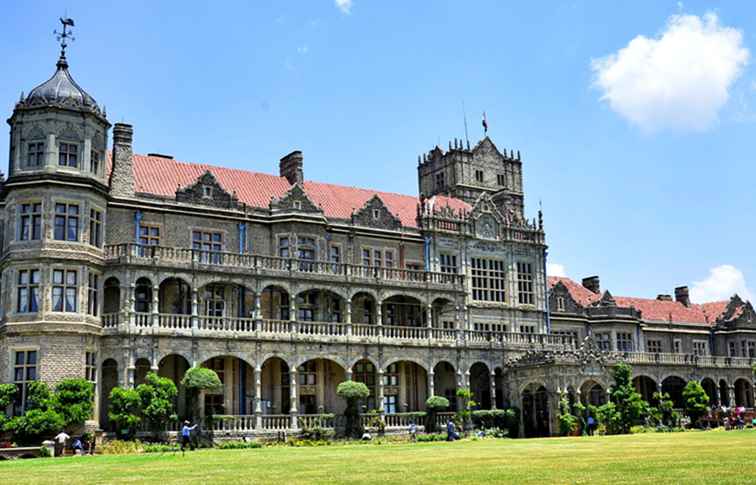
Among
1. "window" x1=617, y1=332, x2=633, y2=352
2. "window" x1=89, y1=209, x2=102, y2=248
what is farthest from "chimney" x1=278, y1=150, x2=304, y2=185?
"window" x1=617, y1=332, x2=633, y2=352

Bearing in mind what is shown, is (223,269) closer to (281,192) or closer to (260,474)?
(281,192)

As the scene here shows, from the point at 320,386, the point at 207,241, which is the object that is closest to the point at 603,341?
the point at 320,386

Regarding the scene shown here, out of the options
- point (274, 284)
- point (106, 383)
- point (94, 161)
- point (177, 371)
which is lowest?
point (106, 383)

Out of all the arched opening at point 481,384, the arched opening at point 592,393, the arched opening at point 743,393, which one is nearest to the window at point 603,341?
the arched opening at point 592,393

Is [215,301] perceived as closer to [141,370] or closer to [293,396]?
[141,370]

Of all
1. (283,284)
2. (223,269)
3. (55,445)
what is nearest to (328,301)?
(283,284)

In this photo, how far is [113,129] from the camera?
46406 millimetres

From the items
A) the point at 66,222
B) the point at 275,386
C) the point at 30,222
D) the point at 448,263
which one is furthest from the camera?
the point at 448,263

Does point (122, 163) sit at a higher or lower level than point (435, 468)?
higher

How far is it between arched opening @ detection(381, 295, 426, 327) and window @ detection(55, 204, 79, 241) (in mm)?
17695

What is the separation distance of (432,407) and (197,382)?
44.3 ft

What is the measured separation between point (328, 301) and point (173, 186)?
33.3ft

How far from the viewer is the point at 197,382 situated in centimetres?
3988

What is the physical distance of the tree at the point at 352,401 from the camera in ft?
Answer: 146
